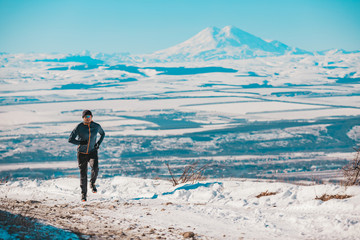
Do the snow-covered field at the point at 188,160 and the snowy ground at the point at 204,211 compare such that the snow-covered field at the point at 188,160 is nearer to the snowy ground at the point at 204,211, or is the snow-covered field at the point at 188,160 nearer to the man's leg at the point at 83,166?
the snowy ground at the point at 204,211

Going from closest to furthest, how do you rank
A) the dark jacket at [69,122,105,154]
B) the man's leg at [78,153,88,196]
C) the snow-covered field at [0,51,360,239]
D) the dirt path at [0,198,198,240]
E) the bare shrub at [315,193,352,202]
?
1. the dirt path at [0,198,198,240]
2. the snow-covered field at [0,51,360,239]
3. the bare shrub at [315,193,352,202]
4. the dark jacket at [69,122,105,154]
5. the man's leg at [78,153,88,196]

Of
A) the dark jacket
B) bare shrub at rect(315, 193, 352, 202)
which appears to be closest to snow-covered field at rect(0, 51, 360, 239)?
bare shrub at rect(315, 193, 352, 202)

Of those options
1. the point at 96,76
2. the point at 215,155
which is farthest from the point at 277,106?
the point at 96,76

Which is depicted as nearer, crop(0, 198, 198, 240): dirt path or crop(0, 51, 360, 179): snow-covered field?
crop(0, 198, 198, 240): dirt path

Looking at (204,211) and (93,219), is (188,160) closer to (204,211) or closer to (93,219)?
(204,211)

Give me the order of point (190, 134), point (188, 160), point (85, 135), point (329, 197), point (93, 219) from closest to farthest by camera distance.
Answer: point (93, 219), point (329, 197), point (85, 135), point (188, 160), point (190, 134)

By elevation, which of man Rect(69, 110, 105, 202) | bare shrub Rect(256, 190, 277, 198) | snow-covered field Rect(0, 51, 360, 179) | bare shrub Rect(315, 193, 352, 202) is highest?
man Rect(69, 110, 105, 202)

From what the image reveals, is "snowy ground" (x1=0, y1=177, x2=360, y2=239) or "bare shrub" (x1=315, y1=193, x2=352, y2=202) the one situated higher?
"bare shrub" (x1=315, y1=193, x2=352, y2=202)

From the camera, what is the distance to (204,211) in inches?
243

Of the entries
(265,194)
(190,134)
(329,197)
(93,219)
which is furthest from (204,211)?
(190,134)

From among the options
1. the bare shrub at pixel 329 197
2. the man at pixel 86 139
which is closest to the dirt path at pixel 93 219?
the man at pixel 86 139

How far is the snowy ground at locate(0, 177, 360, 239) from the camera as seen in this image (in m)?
5.04

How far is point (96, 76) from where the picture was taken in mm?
192250

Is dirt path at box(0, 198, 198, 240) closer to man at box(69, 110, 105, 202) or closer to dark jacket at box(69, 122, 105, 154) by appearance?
man at box(69, 110, 105, 202)
